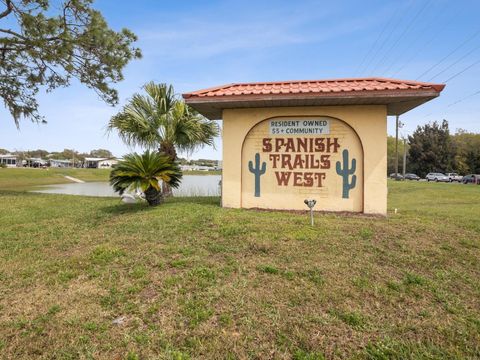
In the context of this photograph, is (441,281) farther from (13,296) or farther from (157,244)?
(13,296)

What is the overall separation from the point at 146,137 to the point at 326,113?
22.5 ft

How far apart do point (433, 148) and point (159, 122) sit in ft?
165

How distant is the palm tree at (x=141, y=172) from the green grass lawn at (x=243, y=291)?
1.49 metres

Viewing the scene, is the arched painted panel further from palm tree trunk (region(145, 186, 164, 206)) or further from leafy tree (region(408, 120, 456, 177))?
leafy tree (region(408, 120, 456, 177))

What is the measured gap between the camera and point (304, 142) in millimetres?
7219

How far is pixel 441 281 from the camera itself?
385cm

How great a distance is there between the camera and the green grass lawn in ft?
9.16

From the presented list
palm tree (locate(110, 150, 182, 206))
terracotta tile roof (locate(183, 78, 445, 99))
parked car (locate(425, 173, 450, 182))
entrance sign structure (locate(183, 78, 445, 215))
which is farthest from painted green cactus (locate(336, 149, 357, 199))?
parked car (locate(425, 173, 450, 182))

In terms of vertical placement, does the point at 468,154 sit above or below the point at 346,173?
above

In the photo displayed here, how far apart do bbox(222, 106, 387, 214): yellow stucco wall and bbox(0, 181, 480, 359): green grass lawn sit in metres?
1.08

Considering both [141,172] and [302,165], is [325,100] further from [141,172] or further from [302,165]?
[141,172]

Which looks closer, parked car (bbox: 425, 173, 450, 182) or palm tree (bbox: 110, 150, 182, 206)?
palm tree (bbox: 110, 150, 182, 206)

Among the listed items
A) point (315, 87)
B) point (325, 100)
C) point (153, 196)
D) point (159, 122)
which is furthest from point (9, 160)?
point (325, 100)

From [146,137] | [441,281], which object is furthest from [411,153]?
[441,281]
